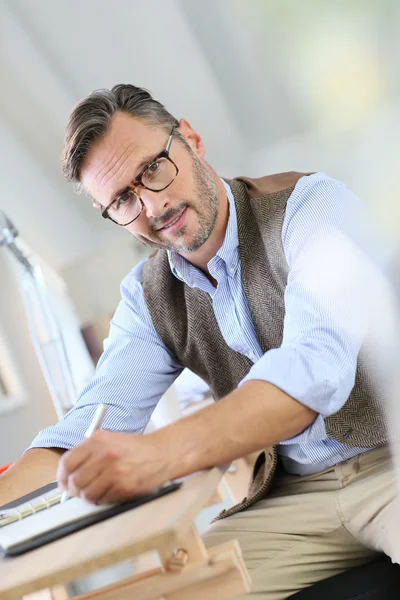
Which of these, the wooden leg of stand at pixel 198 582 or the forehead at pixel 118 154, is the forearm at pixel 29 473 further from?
the forehead at pixel 118 154

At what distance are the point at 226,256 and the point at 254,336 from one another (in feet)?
0.46

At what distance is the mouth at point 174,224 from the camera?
121 cm

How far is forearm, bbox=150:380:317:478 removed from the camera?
704 mm

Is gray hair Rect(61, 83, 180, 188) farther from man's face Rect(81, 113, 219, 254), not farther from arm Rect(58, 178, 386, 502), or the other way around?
arm Rect(58, 178, 386, 502)

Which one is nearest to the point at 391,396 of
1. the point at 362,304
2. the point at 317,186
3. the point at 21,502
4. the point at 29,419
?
the point at 362,304

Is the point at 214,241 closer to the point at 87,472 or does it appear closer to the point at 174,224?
the point at 174,224

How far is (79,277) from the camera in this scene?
2.26 meters

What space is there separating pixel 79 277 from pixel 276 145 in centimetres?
74

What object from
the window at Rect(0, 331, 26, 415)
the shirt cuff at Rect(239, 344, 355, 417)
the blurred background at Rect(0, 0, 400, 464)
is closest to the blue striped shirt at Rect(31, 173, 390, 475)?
the shirt cuff at Rect(239, 344, 355, 417)

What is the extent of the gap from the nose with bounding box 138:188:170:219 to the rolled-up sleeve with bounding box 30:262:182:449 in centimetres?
18

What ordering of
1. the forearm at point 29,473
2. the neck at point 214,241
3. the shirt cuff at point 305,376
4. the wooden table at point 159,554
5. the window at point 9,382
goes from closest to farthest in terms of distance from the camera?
1. the wooden table at point 159,554
2. the shirt cuff at point 305,376
3. the forearm at point 29,473
4. the neck at point 214,241
5. the window at point 9,382

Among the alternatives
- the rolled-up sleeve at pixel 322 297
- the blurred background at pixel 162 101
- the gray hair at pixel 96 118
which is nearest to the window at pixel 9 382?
the blurred background at pixel 162 101

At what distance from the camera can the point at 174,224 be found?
47.7 inches

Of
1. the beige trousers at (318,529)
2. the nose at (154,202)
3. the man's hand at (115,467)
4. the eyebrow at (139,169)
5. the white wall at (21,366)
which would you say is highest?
the eyebrow at (139,169)
